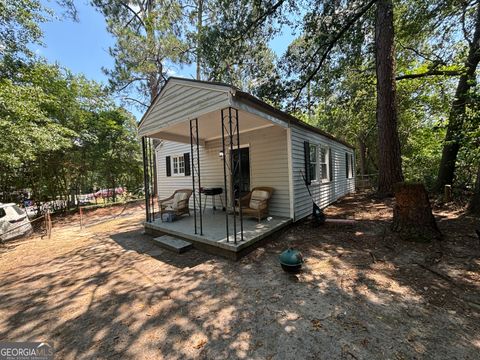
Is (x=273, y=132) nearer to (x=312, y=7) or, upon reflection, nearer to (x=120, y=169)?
(x=312, y=7)

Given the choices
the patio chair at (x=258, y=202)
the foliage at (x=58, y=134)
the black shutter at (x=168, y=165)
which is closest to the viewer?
the patio chair at (x=258, y=202)

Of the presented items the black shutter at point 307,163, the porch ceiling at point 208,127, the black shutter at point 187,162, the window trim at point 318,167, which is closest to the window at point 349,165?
the window trim at point 318,167

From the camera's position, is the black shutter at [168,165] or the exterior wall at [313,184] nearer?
the exterior wall at [313,184]

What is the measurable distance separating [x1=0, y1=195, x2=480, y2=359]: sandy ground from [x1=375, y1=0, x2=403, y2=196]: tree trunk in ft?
9.98

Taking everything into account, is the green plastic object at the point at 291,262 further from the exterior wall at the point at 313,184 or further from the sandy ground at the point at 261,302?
the exterior wall at the point at 313,184

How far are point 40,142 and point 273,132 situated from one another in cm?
699

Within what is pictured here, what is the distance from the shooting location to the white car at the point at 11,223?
606cm

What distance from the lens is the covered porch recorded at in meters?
3.95

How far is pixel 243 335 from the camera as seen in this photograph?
205cm

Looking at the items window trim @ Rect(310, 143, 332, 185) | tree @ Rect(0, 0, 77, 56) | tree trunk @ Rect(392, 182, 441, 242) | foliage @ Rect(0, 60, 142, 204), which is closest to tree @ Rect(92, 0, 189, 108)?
foliage @ Rect(0, 60, 142, 204)

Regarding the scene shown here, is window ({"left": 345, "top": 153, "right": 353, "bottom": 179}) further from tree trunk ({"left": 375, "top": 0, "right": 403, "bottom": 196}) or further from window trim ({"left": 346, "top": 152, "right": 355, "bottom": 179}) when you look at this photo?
tree trunk ({"left": 375, "top": 0, "right": 403, "bottom": 196})

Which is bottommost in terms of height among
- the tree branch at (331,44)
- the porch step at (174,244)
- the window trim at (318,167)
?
the porch step at (174,244)

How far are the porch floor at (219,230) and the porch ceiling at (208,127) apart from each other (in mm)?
2502

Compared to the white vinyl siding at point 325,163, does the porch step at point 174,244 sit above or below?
below
